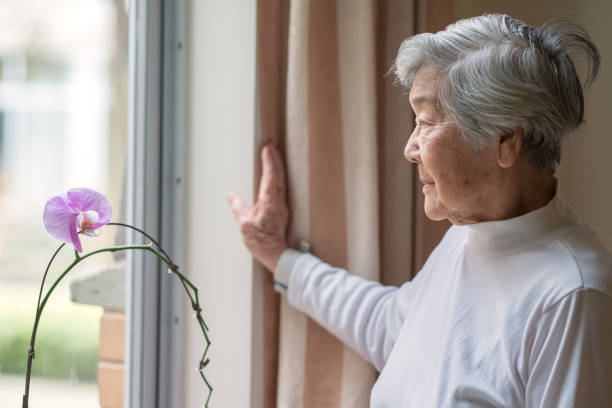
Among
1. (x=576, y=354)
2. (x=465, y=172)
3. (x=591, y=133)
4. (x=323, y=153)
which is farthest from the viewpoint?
(x=591, y=133)

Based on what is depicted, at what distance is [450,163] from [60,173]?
791 mm

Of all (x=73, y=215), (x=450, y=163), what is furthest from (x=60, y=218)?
(x=450, y=163)

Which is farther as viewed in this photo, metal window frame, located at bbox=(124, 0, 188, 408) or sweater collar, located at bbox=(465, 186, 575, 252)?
metal window frame, located at bbox=(124, 0, 188, 408)

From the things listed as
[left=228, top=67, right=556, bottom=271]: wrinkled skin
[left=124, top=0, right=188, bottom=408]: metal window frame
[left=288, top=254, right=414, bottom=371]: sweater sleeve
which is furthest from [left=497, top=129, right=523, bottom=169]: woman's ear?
[left=124, top=0, right=188, bottom=408]: metal window frame

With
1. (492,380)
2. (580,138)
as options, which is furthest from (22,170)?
(580,138)

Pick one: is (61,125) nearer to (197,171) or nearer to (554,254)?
(197,171)

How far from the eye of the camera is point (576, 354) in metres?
1.04

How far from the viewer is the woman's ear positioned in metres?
1.13

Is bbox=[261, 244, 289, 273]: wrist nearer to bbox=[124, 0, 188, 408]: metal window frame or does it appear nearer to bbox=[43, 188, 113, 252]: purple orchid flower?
bbox=[124, 0, 188, 408]: metal window frame

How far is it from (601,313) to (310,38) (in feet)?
2.67

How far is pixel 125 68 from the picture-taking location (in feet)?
5.25

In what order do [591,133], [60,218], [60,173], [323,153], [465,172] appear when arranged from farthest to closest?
[591,133] < [323,153] < [60,173] < [465,172] < [60,218]

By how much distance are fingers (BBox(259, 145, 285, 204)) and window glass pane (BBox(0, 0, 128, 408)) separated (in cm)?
32

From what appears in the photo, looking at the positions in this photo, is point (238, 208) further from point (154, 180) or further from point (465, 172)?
point (465, 172)
